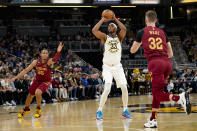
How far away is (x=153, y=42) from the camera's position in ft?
24.2

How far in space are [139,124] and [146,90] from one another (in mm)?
15434

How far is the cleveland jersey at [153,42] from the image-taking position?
7375 millimetres

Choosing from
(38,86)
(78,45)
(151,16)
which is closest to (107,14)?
(151,16)

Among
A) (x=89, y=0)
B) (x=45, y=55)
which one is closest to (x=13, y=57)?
(x=89, y=0)

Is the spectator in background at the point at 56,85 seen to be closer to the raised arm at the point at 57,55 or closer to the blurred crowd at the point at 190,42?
the raised arm at the point at 57,55

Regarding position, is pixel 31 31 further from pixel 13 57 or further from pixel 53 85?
pixel 53 85

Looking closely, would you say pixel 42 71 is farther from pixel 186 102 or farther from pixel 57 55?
pixel 186 102

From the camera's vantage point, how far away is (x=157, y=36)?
745cm

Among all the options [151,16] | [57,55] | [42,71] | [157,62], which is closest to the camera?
[157,62]

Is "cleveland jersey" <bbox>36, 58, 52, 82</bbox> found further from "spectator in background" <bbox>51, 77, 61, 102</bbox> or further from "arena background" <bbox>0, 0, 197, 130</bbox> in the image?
"spectator in background" <bbox>51, 77, 61, 102</bbox>

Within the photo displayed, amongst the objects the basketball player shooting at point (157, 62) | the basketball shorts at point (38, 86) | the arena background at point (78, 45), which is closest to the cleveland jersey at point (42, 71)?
the basketball shorts at point (38, 86)

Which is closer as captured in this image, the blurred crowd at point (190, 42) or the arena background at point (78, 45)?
the arena background at point (78, 45)

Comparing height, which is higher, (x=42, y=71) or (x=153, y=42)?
(x=153, y=42)

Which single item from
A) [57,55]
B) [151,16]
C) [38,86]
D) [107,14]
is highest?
[107,14]
